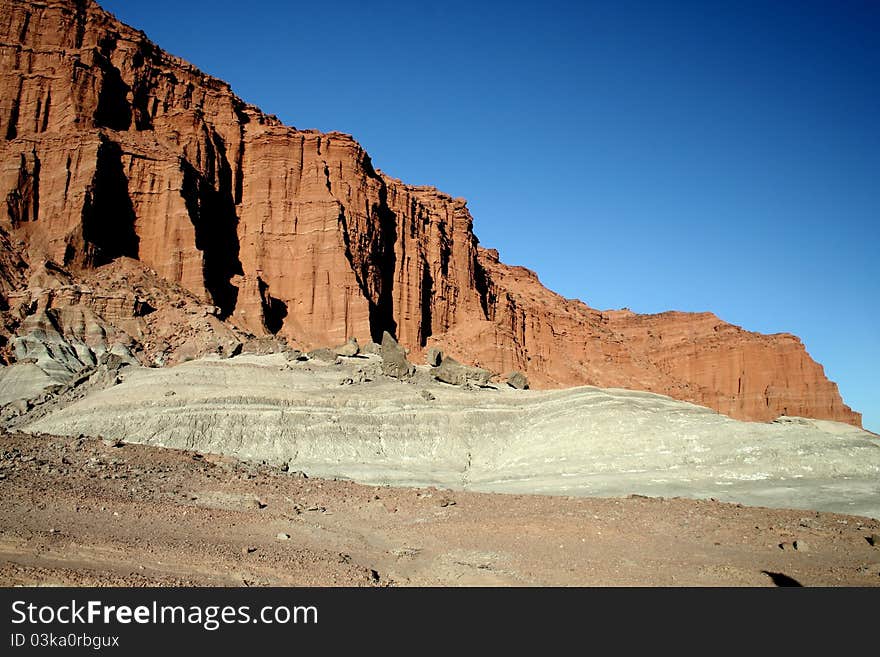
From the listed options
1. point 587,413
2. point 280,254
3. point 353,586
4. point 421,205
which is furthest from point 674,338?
point 353,586

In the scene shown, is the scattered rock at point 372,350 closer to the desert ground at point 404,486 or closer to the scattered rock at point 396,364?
the scattered rock at point 396,364

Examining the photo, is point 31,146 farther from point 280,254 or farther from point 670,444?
point 670,444

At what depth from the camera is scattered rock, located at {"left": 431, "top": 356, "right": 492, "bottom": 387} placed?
45.3m

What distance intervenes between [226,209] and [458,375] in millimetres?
37344

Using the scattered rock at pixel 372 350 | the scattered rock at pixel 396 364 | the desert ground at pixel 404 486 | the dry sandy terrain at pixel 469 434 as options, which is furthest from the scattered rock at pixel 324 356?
the scattered rock at pixel 372 350

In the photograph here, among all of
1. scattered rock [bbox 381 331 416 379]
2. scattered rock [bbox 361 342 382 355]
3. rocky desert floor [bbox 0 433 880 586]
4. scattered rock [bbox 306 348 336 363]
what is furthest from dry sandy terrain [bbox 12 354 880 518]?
scattered rock [bbox 361 342 382 355]

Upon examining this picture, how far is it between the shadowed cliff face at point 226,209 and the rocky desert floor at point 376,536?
3720 cm

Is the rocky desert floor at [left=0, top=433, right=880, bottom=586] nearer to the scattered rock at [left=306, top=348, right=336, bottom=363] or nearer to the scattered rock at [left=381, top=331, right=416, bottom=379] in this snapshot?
the scattered rock at [left=381, top=331, right=416, bottom=379]

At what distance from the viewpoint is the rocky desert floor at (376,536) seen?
12.8m

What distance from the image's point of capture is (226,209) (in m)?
69.9

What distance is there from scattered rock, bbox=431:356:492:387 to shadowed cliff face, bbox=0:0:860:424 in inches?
729

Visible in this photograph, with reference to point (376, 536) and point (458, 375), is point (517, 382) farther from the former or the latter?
point (376, 536)

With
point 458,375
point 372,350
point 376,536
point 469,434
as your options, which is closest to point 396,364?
point 458,375

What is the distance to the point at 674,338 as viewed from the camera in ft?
353
